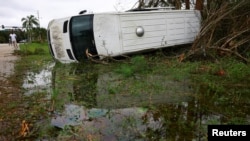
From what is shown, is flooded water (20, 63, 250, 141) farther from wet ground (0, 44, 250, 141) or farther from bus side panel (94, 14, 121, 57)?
bus side panel (94, 14, 121, 57)

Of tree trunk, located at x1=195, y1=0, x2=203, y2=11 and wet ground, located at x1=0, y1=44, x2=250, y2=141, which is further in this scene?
tree trunk, located at x1=195, y1=0, x2=203, y2=11

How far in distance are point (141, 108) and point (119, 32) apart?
4.84m

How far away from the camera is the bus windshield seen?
10.1 m

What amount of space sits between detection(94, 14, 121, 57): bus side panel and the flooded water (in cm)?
229

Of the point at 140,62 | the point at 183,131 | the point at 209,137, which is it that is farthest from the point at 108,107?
the point at 140,62

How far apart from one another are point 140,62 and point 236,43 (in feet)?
9.72

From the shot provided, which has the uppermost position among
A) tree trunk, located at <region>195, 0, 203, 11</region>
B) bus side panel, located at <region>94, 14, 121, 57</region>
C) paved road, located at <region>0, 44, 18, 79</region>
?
tree trunk, located at <region>195, 0, 203, 11</region>

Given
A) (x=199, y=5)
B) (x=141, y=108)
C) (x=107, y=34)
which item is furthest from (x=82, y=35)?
(x=141, y=108)

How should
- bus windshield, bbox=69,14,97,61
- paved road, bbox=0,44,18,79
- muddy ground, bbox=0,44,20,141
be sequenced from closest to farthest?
muddy ground, bbox=0,44,20,141 < bus windshield, bbox=69,14,97,61 < paved road, bbox=0,44,18,79

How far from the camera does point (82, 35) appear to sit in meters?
10.3

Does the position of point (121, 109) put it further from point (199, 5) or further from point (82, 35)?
point (199, 5)

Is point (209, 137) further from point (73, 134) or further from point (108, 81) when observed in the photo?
point (108, 81)

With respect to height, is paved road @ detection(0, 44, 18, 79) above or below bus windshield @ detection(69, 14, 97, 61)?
below

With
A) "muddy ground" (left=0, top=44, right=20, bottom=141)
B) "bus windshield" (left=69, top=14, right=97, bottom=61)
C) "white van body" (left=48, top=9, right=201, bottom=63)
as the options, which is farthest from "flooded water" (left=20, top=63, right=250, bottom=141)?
"bus windshield" (left=69, top=14, right=97, bottom=61)
